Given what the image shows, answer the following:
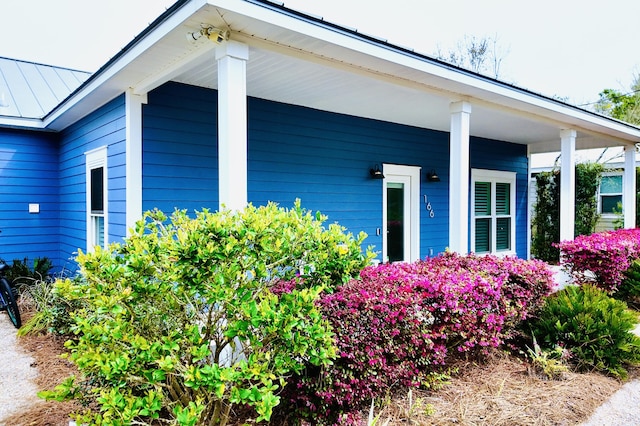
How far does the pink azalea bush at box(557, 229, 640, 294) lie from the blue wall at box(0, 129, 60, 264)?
25.5 ft

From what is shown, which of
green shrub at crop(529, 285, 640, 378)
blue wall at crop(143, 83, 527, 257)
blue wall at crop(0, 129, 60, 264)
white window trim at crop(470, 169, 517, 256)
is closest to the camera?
green shrub at crop(529, 285, 640, 378)

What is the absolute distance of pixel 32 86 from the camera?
300 inches

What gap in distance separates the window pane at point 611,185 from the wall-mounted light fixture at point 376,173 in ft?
35.4

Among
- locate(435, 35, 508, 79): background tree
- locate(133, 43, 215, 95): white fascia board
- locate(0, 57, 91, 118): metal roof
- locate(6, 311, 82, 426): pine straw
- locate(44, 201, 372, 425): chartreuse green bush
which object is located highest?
locate(435, 35, 508, 79): background tree

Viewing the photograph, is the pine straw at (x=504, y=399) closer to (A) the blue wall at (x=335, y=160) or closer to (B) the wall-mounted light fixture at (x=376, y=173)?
(A) the blue wall at (x=335, y=160)

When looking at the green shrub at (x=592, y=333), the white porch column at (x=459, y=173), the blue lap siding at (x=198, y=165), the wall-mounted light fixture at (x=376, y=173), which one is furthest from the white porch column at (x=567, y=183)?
the green shrub at (x=592, y=333)

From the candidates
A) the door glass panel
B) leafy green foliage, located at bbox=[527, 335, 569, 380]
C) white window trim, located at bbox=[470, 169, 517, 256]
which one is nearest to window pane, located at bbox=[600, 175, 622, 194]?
white window trim, located at bbox=[470, 169, 517, 256]

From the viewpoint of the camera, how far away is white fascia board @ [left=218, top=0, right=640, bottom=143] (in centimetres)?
301

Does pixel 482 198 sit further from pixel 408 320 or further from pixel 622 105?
pixel 622 105

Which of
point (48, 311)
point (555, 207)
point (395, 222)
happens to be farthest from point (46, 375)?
point (555, 207)

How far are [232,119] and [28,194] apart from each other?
5.27 m

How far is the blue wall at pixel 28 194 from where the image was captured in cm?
643

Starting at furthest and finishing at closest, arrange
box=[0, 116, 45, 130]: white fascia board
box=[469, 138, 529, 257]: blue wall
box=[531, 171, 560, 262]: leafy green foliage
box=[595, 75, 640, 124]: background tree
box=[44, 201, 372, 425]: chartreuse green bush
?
box=[595, 75, 640, 124]: background tree < box=[531, 171, 560, 262]: leafy green foliage < box=[469, 138, 529, 257]: blue wall < box=[0, 116, 45, 130]: white fascia board < box=[44, 201, 372, 425]: chartreuse green bush

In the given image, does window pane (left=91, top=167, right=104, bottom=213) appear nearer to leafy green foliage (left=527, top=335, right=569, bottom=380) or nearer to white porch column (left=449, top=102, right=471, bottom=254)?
white porch column (left=449, top=102, right=471, bottom=254)
